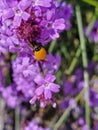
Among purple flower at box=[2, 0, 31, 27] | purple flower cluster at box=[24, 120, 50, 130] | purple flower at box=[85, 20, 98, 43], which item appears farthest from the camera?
purple flower at box=[85, 20, 98, 43]

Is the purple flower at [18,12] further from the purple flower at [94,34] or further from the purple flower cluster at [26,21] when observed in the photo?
the purple flower at [94,34]

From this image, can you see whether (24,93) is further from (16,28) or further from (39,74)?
(16,28)

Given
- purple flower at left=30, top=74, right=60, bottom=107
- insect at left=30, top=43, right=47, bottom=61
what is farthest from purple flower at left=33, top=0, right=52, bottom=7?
purple flower at left=30, top=74, right=60, bottom=107

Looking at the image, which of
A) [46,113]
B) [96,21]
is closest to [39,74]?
[96,21]

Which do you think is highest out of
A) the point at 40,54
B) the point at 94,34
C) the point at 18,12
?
the point at 18,12

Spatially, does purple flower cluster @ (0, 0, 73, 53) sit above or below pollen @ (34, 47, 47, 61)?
above

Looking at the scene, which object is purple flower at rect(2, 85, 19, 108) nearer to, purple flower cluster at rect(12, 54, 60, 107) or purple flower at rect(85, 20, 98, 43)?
purple flower at rect(85, 20, 98, 43)

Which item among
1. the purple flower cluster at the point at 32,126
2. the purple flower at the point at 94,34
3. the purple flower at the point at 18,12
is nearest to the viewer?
the purple flower at the point at 18,12

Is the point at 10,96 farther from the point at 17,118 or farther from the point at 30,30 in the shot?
the point at 30,30

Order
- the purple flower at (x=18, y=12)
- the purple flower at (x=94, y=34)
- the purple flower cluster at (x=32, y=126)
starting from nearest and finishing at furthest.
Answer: the purple flower at (x=18, y=12)
the purple flower cluster at (x=32, y=126)
the purple flower at (x=94, y=34)

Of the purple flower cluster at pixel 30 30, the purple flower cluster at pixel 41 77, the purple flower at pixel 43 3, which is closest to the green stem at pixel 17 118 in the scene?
the purple flower cluster at pixel 41 77

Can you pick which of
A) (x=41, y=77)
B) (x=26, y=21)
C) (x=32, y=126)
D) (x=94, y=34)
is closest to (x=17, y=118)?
(x=32, y=126)
